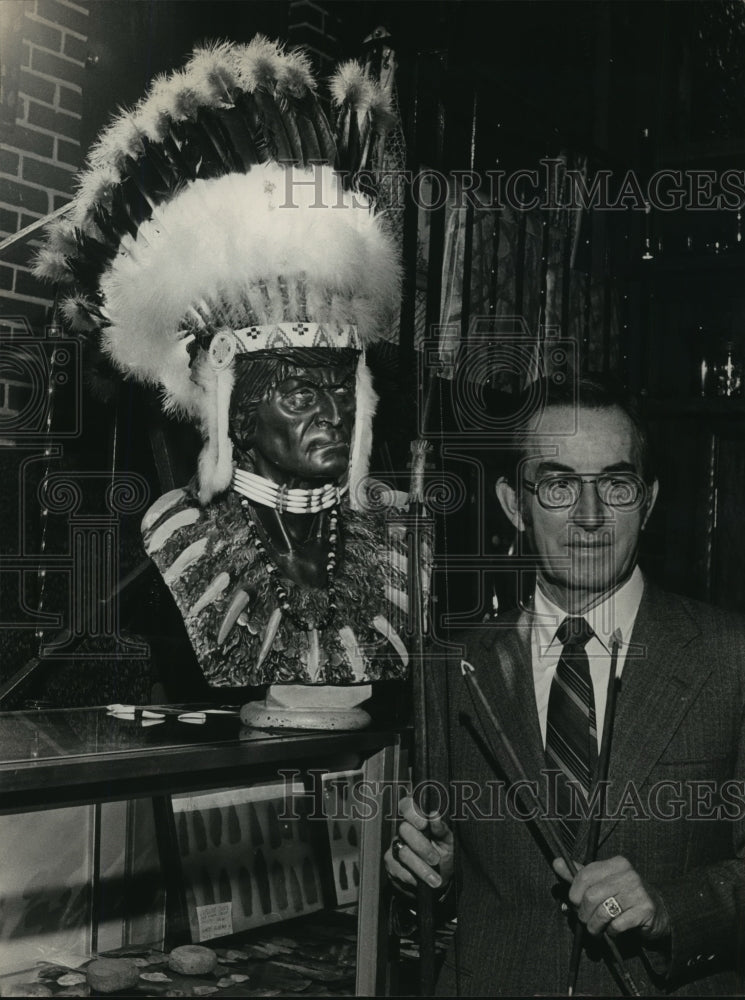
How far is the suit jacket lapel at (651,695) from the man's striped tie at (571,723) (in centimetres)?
7

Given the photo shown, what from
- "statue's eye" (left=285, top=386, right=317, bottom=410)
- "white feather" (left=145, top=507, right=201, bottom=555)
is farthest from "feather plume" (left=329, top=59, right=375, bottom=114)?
"white feather" (left=145, top=507, right=201, bottom=555)

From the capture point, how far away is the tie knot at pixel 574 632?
5.54 ft

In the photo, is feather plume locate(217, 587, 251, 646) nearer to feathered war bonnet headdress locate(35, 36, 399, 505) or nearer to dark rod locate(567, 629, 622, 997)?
feathered war bonnet headdress locate(35, 36, 399, 505)

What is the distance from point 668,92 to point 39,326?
155 cm

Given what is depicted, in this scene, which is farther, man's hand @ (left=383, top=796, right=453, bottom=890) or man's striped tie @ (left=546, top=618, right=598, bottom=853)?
man's striped tie @ (left=546, top=618, right=598, bottom=853)

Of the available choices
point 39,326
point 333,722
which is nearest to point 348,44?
point 39,326

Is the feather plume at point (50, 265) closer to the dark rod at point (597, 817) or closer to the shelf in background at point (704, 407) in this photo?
the dark rod at point (597, 817)

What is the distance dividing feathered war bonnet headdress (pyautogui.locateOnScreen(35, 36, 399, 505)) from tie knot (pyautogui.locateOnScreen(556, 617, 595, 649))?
63cm

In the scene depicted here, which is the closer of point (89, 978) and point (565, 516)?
point (89, 978)

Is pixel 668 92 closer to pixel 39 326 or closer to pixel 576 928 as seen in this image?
pixel 39 326

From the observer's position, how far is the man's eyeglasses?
173 cm

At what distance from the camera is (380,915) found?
1.67m

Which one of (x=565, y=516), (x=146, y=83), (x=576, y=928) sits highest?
(x=146, y=83)

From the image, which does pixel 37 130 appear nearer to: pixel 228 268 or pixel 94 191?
pixel 94 191
